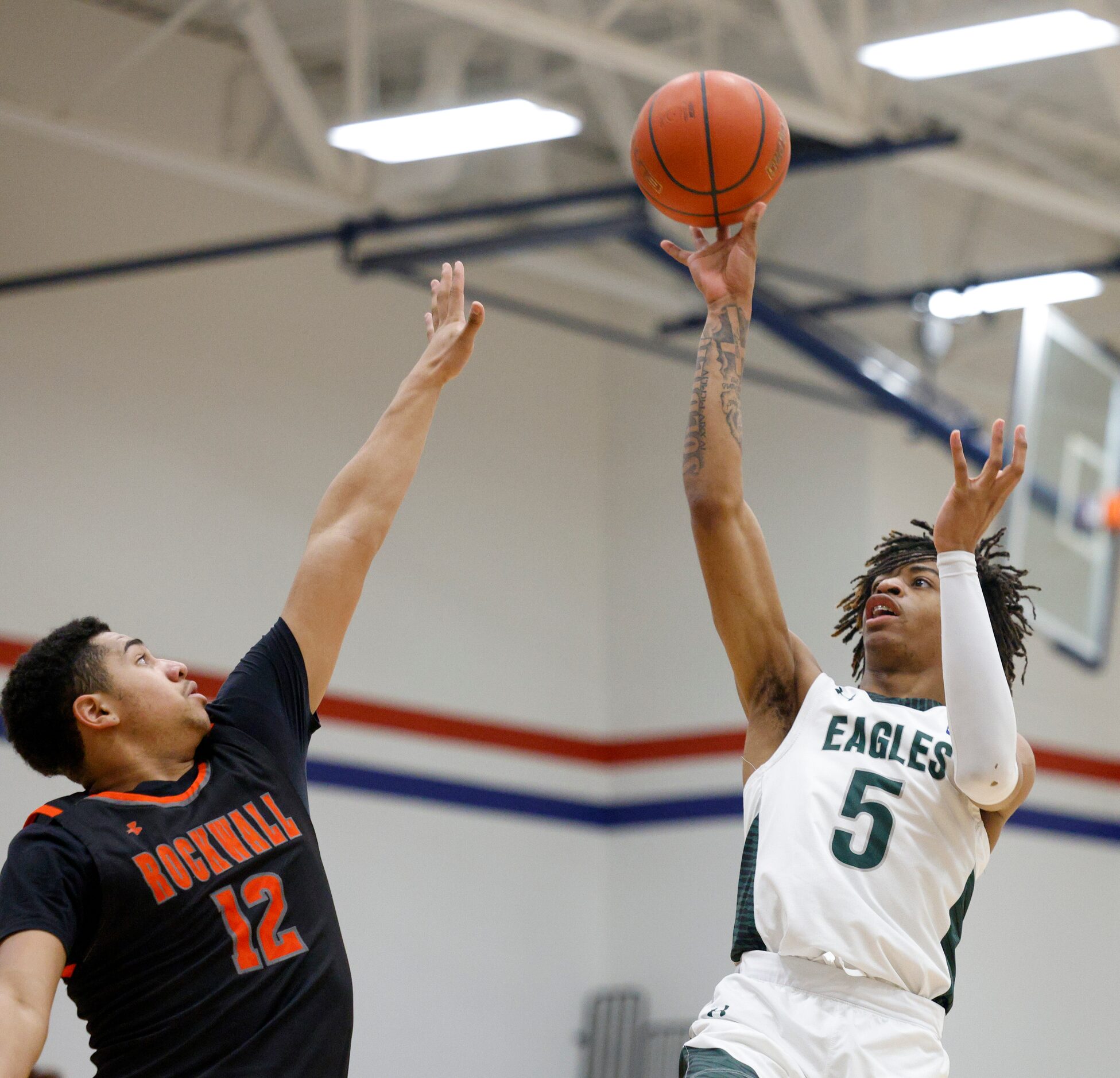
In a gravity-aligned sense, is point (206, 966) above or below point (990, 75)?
below

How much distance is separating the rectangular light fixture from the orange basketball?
3688mm

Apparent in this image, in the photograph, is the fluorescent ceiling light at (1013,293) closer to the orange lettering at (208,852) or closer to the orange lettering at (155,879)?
the orange lettering at (208,852)

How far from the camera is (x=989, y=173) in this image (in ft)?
33.1

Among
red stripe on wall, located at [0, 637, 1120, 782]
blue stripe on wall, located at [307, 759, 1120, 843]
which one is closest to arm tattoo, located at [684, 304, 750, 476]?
red stripe on wall, located at [0, 637, 1120, 782]

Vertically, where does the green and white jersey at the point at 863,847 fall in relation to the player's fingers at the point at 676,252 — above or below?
below

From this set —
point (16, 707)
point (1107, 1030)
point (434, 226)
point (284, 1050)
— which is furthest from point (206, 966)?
point (1107, 1030)

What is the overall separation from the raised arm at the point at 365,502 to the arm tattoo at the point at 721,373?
0.53 metres

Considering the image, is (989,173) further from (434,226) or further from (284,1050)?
(284,1050)

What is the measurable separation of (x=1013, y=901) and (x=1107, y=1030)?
4.62 feet

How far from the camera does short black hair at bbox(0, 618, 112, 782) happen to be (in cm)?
329

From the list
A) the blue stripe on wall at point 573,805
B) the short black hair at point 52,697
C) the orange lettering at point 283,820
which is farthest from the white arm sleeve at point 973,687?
the blue stripe on wall at point 573,805

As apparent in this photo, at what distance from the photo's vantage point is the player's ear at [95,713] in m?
3.28

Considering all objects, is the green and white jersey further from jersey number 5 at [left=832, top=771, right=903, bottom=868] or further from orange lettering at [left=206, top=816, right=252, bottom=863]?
orange lettering at [left=206, top=816, right=252, bottom=863]

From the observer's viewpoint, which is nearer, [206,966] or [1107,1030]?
[206,966]
